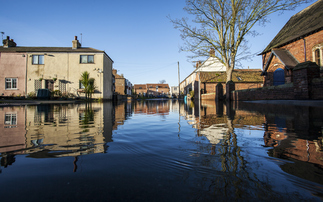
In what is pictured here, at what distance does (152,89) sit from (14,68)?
72626 mm

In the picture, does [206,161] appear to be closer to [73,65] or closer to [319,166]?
[319,166]

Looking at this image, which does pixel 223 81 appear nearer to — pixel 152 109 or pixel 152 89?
pixel 152 109

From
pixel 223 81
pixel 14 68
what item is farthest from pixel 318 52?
pixel 14 68

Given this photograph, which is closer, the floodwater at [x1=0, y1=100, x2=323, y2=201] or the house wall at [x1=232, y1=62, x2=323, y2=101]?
the floodwater at [x1=0, y1=100, x2=323, y2=201]

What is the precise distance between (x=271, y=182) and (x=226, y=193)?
0.39 metres

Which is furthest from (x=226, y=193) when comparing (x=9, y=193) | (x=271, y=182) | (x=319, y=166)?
(x=9, y=193)

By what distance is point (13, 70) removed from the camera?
82.7 ft

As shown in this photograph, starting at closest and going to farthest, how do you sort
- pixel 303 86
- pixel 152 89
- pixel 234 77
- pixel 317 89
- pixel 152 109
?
pixel 317 89 < pixel 303 86 < pixel 152 109 < pixel 234 77 < pixel 152 89

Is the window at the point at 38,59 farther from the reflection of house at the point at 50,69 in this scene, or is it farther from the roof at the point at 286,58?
the roof at the point at 286,58

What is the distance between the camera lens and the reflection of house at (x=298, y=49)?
1573 centimetres

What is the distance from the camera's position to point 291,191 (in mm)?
1096

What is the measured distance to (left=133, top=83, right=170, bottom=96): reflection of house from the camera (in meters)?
93.5

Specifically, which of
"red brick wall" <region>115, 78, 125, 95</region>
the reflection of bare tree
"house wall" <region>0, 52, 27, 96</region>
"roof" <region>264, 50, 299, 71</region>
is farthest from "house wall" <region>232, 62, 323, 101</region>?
"red brick wall" <region>115, 78, 125, 95</region>

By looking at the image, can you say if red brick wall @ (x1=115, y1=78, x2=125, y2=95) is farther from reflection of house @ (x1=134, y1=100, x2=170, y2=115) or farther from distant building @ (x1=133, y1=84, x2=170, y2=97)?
reflection of house @ (x1=134, y1=100, x2=170, y2=115)
